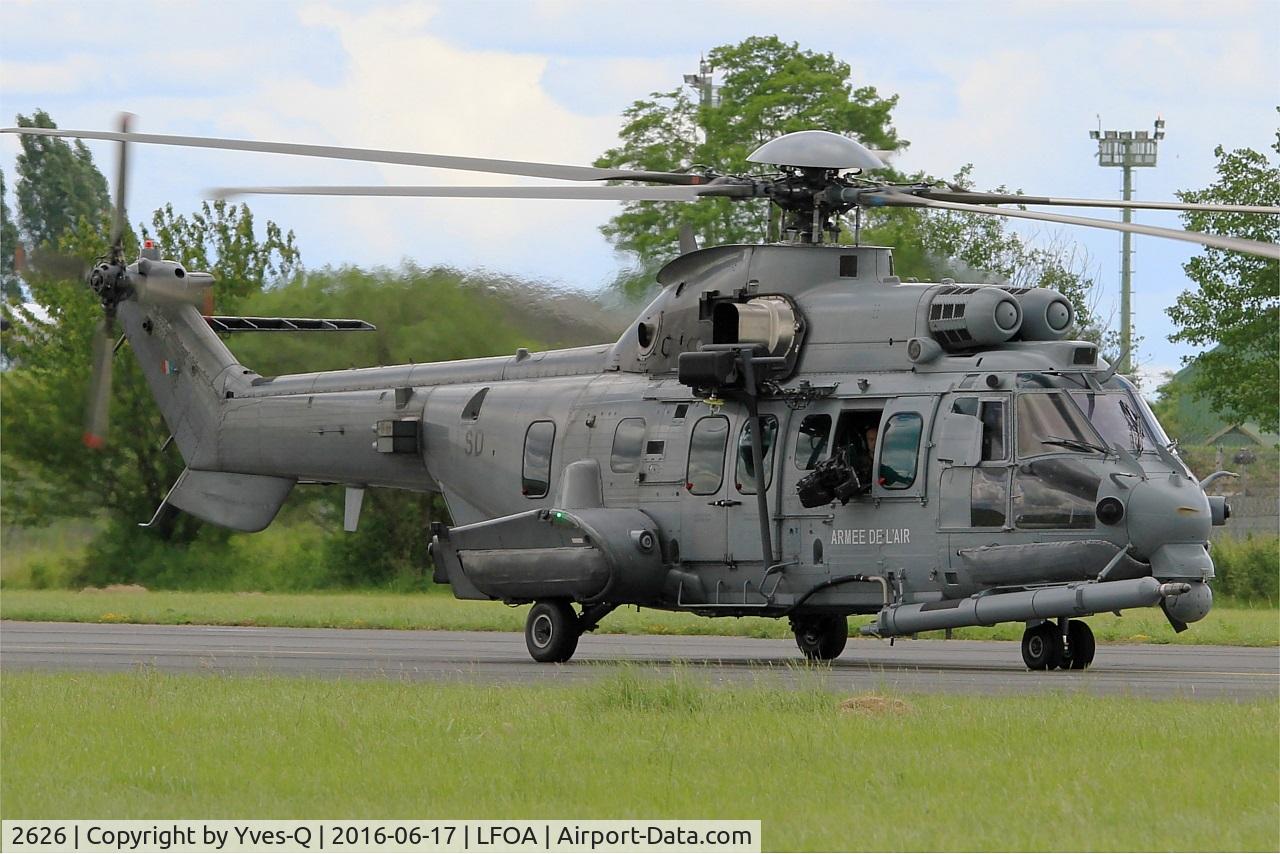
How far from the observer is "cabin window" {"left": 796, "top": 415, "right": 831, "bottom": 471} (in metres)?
17.2

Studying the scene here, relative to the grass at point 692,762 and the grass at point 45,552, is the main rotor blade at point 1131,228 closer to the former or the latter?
the grass at point 692,762

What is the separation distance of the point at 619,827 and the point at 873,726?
3457 millimetres

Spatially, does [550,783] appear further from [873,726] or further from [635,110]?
[635,110]

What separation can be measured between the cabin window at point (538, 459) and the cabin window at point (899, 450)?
401cm

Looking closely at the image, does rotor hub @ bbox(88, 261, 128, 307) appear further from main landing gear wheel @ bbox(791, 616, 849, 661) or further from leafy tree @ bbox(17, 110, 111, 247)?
leafy tree @ bbox(17, 110, 111, 247)

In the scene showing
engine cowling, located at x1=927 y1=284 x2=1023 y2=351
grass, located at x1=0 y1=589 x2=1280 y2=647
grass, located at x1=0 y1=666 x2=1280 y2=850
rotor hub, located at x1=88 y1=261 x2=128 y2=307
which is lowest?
grass, located at x1=0 y1=589 x2=1280 y2=647

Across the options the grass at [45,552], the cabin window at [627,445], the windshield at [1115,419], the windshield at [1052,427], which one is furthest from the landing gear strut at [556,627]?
the grass at [45,552]

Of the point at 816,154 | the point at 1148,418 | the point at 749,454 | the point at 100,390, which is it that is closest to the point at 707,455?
the point at 749,454

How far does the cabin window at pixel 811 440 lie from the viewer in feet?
56.4

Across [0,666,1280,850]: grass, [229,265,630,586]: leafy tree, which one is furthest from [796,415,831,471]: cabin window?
[229,265,630,586]: leafy tree

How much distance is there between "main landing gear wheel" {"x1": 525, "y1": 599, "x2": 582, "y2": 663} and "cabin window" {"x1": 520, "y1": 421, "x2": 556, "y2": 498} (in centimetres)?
122

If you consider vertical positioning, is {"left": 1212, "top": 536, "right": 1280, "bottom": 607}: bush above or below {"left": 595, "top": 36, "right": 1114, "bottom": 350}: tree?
below

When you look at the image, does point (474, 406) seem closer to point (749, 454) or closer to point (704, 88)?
point (749, 454)

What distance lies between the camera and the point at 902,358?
1700 cm
